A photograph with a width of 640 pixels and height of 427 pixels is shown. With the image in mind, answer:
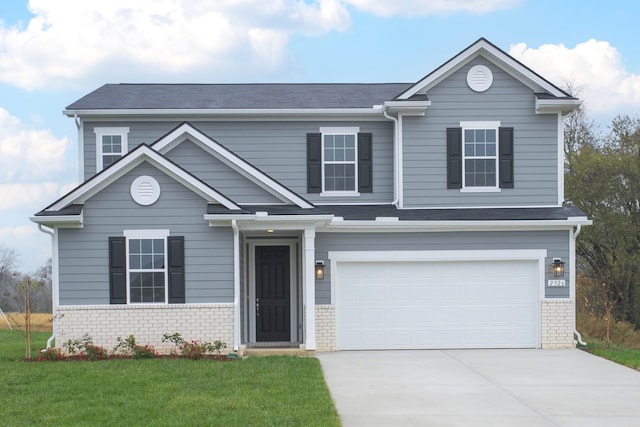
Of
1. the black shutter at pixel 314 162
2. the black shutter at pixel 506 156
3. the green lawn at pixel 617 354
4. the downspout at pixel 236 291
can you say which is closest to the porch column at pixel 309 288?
the downspout at pixel 236 291

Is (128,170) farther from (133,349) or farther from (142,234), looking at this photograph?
(133,349)

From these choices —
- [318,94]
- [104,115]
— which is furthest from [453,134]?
[104,115]

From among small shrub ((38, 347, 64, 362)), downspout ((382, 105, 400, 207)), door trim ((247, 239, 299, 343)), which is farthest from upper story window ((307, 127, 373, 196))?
small shrub ((38, 347, 64, 362))

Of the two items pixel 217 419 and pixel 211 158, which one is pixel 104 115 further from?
pixel 217 419

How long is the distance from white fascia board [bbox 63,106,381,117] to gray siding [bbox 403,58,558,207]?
1314 mm

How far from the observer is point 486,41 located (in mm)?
16234

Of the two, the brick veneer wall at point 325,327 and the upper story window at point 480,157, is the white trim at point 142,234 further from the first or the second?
the upper story window at point 480,157

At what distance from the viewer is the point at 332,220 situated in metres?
15.2

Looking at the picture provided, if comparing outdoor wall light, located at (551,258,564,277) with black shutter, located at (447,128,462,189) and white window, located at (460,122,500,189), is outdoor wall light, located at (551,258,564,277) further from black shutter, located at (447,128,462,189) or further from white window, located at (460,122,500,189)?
black shutter, located at (447,128,462,189)

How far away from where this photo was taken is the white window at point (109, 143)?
17328mm

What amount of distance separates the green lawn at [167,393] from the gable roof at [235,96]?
20.5 feet

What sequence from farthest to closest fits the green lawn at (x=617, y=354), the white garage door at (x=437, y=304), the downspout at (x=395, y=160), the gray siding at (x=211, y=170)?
the downspout at (x=395, y=160) → the white garage door at (x=437, y=304) → the gray siding at (x=211, y=170) → the green lawn at (x=617, y=354)

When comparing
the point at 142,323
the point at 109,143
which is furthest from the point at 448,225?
the point at 109,143

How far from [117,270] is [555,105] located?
9.65 metres
